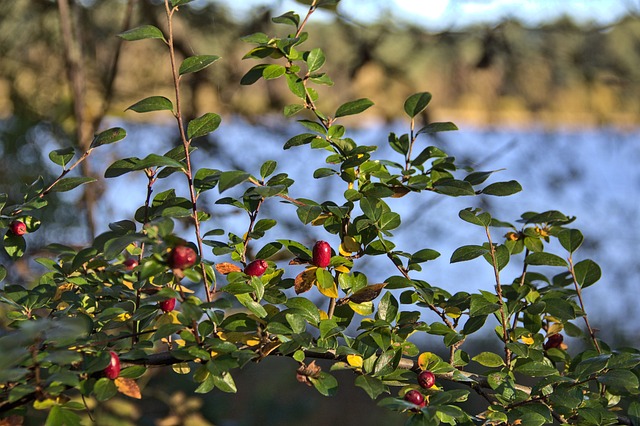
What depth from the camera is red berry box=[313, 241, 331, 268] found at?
57 cm

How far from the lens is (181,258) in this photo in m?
0.44

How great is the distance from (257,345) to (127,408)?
82 cm

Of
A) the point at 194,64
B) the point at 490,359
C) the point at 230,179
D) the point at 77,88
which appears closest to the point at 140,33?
the point at 194,64

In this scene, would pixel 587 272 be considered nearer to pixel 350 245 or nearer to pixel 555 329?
pixel 555 329

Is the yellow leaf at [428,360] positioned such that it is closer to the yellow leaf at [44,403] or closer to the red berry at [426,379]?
the red berry at [426,379]

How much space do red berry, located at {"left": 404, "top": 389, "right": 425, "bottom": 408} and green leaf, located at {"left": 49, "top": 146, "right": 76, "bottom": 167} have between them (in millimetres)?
298

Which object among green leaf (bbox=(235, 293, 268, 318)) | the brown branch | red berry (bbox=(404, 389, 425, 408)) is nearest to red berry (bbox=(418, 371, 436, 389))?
red berry (bbox=(404, 389, 425, 408))

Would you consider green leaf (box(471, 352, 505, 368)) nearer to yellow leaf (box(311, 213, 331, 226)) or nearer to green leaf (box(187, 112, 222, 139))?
yellow leaf (box(311, 213, 331, 226))

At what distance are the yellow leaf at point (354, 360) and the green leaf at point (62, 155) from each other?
0.25m

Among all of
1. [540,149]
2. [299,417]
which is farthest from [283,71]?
[540,149]

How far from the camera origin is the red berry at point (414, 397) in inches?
21.0

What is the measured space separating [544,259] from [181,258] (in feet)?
1.17

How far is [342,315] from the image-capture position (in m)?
0.60

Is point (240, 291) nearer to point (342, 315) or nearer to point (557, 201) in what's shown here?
point (342, 315)
